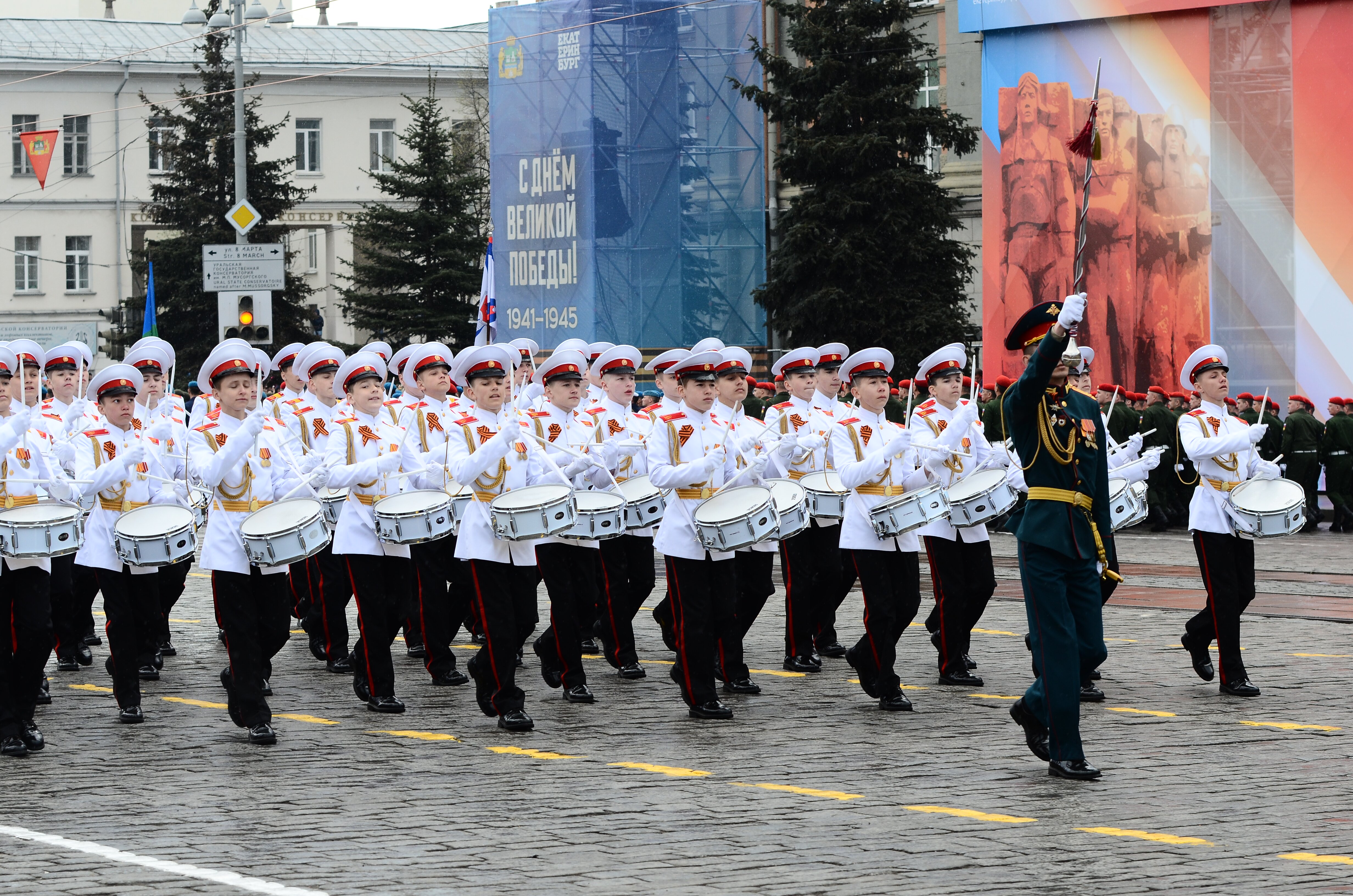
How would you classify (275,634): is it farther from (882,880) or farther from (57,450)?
(882,880)

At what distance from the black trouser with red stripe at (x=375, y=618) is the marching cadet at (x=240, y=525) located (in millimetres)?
619

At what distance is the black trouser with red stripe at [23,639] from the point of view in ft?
32.6

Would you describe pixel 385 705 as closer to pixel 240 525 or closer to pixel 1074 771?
pixel 240 525

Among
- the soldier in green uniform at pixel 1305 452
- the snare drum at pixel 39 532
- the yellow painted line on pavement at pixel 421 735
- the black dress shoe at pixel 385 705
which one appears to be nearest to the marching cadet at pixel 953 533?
the yellow painted line on pavement at pixel 421 735

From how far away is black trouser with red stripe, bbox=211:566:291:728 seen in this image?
32.8 ft

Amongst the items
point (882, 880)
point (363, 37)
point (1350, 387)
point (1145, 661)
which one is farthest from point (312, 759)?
point (363, 37)

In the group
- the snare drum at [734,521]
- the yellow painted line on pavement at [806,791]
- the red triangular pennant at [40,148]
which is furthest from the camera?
the red triangular pennant at [40,148]

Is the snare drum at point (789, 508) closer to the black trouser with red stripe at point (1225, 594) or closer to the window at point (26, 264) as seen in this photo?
the black trouser with red stripe at point (1225, 594)

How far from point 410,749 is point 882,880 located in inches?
146

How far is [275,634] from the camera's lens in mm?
10289

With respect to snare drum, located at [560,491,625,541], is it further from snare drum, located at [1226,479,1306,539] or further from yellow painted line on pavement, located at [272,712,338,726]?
snare drum, located at [1226,479,1306,539]

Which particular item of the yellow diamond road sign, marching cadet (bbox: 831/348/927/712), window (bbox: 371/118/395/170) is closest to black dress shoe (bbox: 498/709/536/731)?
marching cadet (bbox: 831/348/927/712)

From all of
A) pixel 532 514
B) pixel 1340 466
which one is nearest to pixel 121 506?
pixel 532 514

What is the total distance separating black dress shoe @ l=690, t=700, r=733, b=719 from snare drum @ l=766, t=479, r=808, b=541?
1009mm
